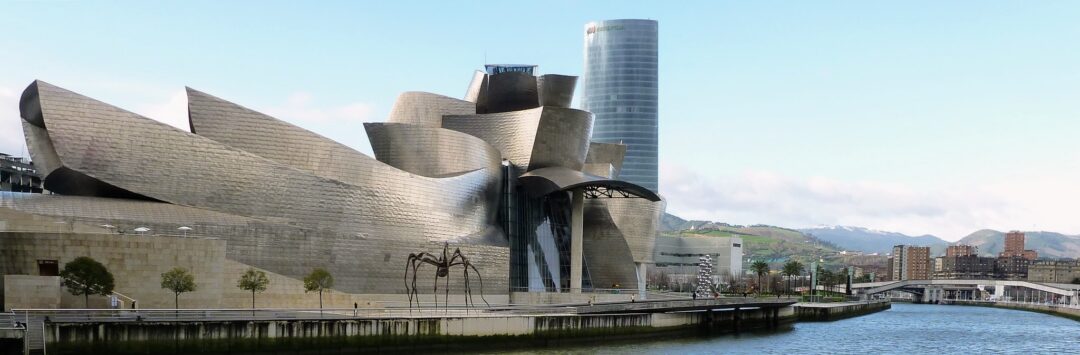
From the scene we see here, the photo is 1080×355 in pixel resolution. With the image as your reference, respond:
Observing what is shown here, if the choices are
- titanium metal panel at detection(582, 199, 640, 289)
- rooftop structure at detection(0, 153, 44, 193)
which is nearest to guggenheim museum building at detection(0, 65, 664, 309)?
titanium metal panel at detection(582, 199, 640, 289)

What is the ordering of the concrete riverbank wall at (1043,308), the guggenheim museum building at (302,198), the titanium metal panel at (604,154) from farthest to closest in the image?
the concrete riverbank wall at (1043,308), the titanium metal panel at (604,154), the guggenheim museum building at (302,198)

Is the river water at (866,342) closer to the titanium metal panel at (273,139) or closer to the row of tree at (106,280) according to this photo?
the row of tree at (106,280)

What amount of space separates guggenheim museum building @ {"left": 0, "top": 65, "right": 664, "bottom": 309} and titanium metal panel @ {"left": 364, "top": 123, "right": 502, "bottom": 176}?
76mm

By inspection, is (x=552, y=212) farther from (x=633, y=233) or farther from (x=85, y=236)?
(x=85, y=236)

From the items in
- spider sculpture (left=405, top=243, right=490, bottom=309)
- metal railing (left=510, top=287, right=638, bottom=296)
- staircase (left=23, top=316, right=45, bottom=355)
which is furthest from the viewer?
metal railing (left=510, top=287, right=638, bottom=296)

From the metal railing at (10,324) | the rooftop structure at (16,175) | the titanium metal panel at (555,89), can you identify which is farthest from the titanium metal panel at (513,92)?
the metal railing at (10,324)

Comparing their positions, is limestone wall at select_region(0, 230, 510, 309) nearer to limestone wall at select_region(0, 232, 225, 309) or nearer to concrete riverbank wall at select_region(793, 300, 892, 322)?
limestone wall at select_region(0, 232, 225, 309)

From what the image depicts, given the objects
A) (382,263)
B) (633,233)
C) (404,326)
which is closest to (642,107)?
(633,233)

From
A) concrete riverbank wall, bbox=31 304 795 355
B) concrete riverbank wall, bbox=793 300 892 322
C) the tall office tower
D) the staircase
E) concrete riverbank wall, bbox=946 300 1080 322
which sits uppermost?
the tall office tower

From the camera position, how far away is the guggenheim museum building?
4147 centimetres

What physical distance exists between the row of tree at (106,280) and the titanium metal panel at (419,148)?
14272 mm

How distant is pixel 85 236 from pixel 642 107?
15844 centimetres

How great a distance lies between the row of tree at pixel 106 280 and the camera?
36.7 m

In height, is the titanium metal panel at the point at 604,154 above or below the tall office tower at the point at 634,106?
below
